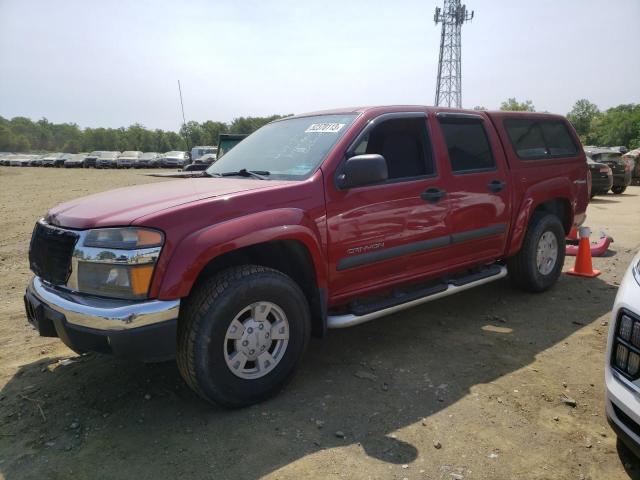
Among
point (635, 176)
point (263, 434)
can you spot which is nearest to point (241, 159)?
point (263, 434)

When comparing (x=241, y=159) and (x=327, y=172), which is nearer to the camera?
(x=327, y=172)

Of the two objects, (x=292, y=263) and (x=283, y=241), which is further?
(x=292, y=263)

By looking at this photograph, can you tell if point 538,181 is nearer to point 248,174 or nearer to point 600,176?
point 248,174

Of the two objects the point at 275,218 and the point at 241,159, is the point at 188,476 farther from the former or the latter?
the point at 241,159

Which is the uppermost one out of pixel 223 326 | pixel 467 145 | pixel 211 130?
pixel 211 130

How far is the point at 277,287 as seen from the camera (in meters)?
2.92

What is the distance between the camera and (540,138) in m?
4.97

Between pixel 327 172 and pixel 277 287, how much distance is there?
0.86 metres

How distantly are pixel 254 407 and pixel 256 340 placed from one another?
423 mm

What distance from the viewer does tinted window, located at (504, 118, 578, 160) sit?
4715 mm

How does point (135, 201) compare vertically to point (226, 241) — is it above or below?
above

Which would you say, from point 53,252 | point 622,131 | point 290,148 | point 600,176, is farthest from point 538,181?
point 622,131

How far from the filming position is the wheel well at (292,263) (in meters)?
3.08

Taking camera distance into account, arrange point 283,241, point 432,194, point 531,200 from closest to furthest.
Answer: point 283,241
point 432,194
point 531,200
